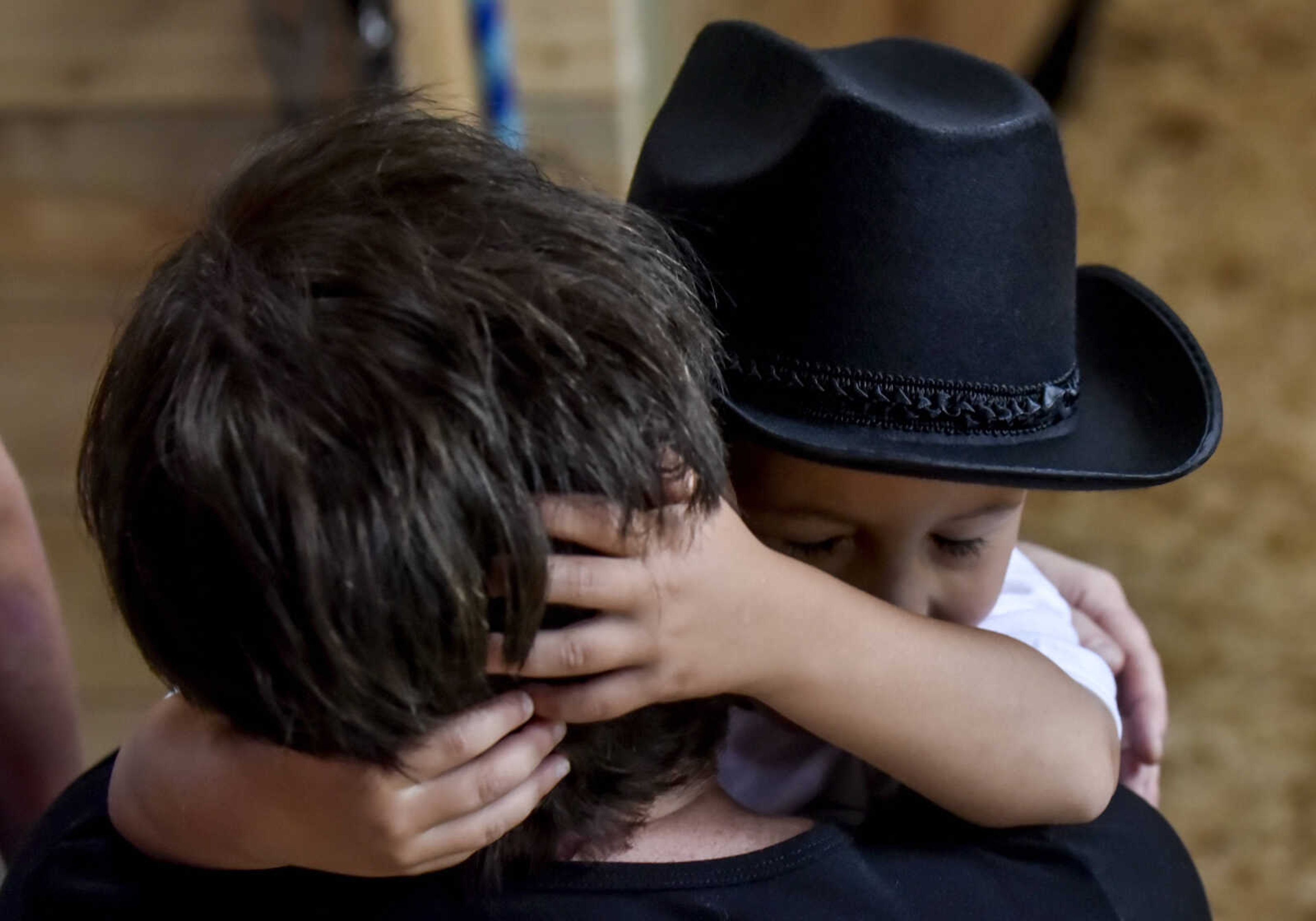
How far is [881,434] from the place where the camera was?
2.23ft

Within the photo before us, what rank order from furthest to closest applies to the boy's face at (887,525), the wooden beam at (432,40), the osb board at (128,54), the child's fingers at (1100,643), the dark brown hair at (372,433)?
1. the osb board at (128,54)
2. the wooden beam at (432,40)
3. the child's fingers at (1100,643)
4. the boy's face at (887,525)
5. the dark brown hair at (372,433)

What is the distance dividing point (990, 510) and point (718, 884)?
0.26 metres

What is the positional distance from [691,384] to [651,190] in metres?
0.23

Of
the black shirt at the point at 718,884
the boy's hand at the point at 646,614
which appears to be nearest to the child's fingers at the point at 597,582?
the boy's hand at the point at 646,614

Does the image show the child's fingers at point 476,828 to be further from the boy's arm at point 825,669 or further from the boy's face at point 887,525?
the boy's face at point 887,525

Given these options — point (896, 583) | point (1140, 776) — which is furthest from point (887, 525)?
point (1140, 776)

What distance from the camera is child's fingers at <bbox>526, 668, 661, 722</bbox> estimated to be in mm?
536

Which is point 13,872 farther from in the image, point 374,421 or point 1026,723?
point 1026,723

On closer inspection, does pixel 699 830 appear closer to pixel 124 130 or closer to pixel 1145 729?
pixel 1145 729

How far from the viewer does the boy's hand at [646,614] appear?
0.51 m

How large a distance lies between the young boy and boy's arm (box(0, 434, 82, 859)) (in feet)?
0.69

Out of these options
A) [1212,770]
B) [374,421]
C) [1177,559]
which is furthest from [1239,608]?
[374,421]

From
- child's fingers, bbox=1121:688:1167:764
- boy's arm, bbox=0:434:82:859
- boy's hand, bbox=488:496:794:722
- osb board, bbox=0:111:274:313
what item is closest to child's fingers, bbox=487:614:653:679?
boy's hand, bbox=488:496:794:722

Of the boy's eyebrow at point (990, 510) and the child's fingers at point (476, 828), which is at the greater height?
the boy's eyebrow at point (990, 510)
